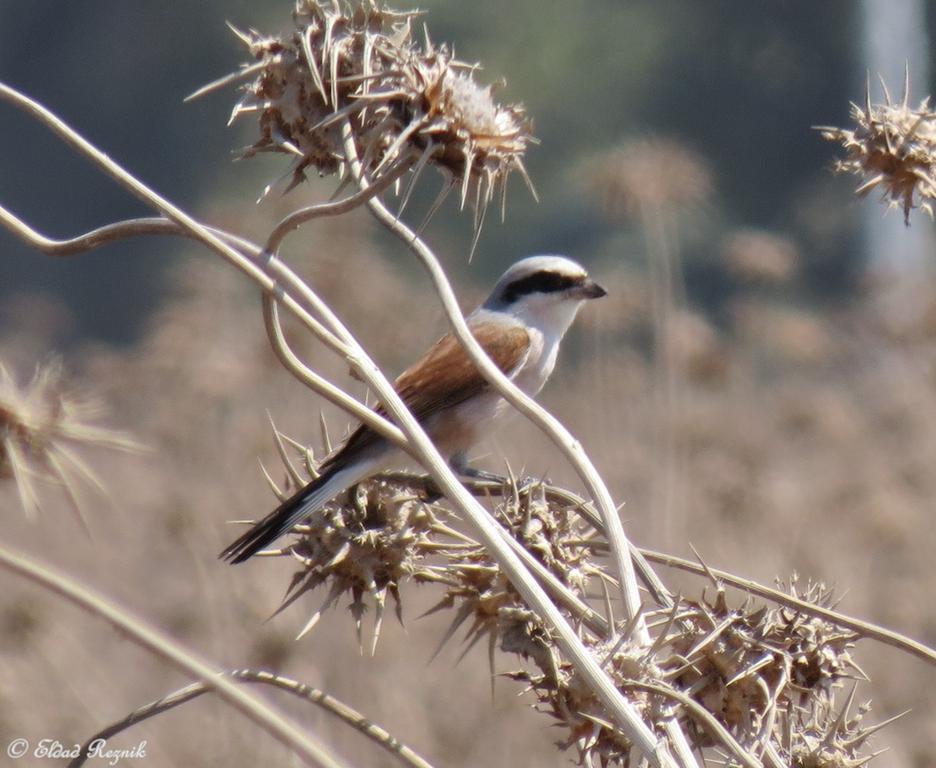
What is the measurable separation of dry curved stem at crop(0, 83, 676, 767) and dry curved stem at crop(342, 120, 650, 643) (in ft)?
0.03

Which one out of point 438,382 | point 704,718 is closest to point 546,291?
point 438,382

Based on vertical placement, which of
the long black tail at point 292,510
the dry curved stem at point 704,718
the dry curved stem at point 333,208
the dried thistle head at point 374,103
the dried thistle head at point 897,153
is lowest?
the dry curved stem at point 704,718

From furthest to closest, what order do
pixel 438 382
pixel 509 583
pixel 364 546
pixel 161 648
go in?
pixel 438 382 < pixel 364 546 < pixel 509 583 < pixel 161 648

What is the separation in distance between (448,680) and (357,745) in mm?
726

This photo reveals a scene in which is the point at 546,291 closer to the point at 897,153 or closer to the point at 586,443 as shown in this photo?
the point at 586,443

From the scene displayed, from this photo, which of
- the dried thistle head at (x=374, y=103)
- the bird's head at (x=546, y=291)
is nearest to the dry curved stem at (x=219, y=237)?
the dried thistle head at (x=374, y=103)

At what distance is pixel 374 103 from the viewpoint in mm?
2021

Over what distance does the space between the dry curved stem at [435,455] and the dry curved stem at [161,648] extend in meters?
0.33

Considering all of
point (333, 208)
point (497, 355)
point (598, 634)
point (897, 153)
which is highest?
point (497, 355)

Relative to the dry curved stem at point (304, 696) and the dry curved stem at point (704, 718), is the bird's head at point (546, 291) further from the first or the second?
the dry curved stem at point (704, 718)

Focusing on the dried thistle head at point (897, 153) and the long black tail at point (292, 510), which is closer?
the dried thistle head at point (897, 153)

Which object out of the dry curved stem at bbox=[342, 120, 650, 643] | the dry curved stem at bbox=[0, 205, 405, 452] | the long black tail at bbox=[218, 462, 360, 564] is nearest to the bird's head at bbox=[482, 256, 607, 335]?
the long black tail at bbox=[218, 462, 360, 564]

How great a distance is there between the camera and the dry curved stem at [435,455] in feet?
5.21

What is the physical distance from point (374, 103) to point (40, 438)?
2.32ft
